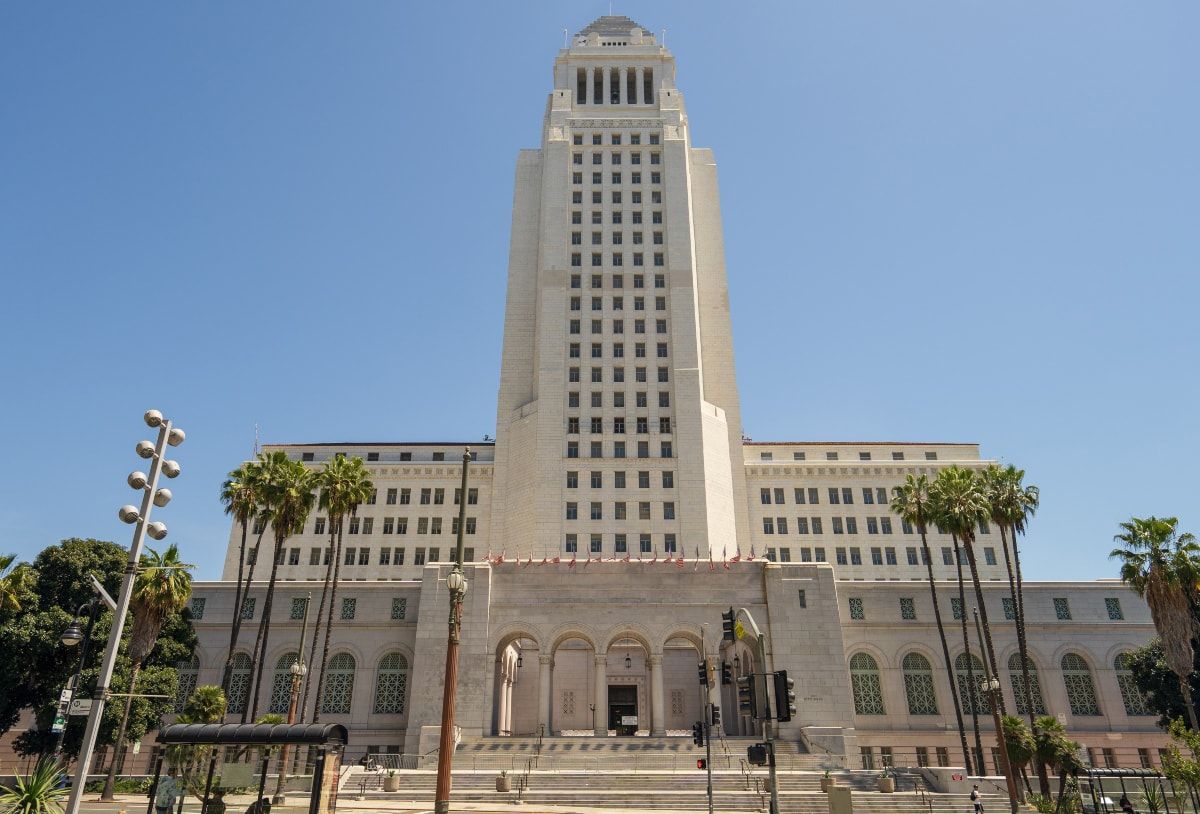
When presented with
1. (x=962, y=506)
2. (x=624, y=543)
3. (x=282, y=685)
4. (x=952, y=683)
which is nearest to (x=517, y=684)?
(x=624, y=543)

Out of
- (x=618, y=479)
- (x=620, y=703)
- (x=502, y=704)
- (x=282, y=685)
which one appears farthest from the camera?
(x=618, y=479)

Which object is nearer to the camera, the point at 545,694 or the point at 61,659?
the point at 61,659

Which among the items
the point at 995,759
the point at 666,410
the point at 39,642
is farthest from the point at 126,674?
the point at 995,759

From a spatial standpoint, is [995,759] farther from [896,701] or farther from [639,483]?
[639,483]

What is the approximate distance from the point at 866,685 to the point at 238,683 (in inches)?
1623

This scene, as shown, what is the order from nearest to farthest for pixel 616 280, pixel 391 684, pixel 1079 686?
1. pixel 391 684
2. pixel 1079 686
3. pixel 616 280

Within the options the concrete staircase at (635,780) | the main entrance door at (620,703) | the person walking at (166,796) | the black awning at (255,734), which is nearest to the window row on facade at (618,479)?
the main entrance door at (620,703)

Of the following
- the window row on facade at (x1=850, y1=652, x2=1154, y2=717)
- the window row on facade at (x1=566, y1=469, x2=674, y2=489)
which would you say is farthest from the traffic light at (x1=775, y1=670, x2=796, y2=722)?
the window row on facade at (x1=566, y1=469, x2=674, y2=489)

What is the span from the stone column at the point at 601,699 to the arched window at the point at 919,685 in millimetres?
20338

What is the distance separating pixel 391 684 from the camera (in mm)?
50594

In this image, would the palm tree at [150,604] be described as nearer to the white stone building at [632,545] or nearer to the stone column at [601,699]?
the white stone building at [632,545]

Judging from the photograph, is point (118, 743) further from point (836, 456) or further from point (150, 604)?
point (836, 456)

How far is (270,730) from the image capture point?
25.2 meters

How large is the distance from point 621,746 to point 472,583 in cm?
1328
